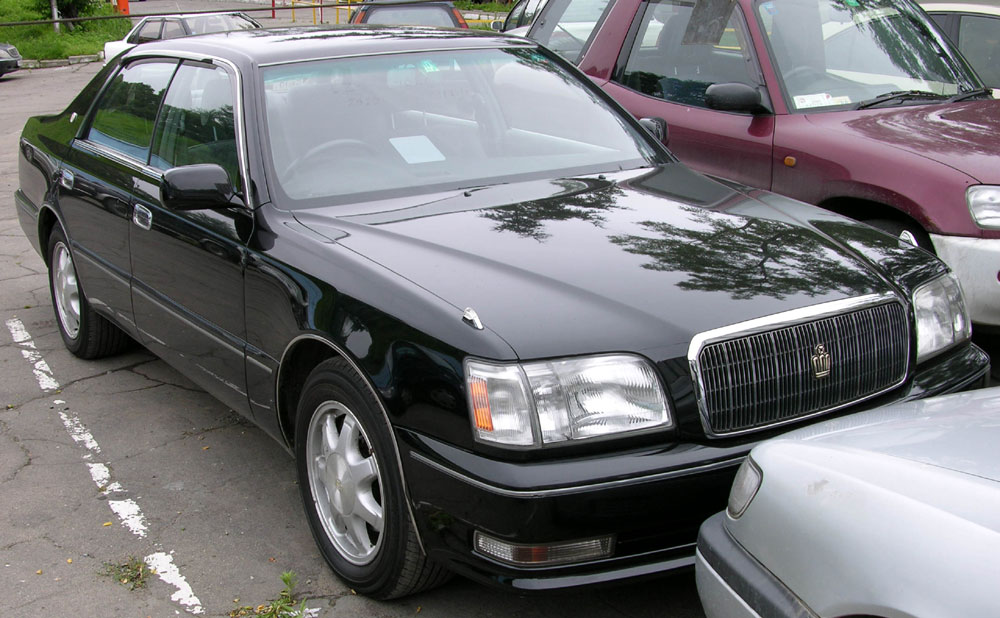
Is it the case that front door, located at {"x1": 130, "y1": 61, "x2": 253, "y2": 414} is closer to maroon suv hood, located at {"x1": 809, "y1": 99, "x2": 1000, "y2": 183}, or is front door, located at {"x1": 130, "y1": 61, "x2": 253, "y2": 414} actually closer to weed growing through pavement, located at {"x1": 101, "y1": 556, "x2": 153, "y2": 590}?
weed growing through pavement, located at {"x1": 101, "y1": 556, "x2": 153, "y2": 590}

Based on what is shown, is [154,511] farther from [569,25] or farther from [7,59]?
[7,59]

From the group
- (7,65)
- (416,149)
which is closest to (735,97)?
(416,149)

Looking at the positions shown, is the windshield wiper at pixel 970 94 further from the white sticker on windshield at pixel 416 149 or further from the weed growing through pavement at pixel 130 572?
the weed growing through pavement at pixel 130 572

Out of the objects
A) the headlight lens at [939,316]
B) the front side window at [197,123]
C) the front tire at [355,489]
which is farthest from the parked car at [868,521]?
the front side window at [197,123]

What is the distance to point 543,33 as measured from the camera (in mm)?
7418

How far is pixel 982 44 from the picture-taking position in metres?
7.29

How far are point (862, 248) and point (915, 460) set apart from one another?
149 cm

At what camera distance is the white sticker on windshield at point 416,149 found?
157 inches

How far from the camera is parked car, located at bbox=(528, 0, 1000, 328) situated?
4633 millimetres

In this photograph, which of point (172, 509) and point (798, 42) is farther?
point (798, 42)

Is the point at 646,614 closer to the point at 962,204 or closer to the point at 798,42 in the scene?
the point at 962,204

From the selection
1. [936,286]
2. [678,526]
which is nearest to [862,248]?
[936,286]

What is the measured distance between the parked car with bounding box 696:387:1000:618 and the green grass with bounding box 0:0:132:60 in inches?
1068

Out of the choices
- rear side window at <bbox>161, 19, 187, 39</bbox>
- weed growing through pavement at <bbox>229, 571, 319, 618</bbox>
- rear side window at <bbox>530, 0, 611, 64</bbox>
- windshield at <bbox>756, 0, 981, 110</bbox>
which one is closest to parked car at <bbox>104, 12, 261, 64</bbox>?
rear side window at <bbox>161, 19, 187, 39</bbox>
